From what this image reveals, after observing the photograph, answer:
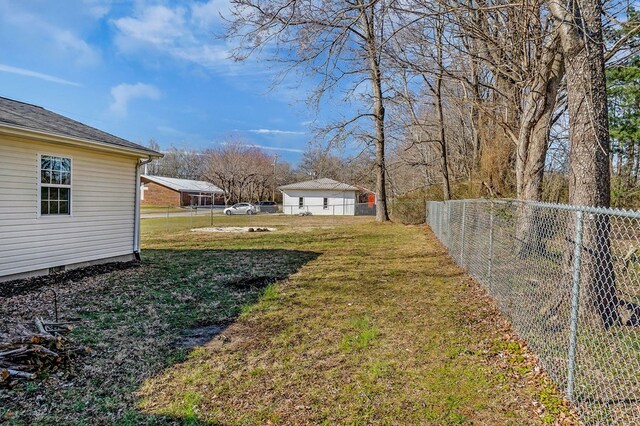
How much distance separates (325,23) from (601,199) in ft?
13.6

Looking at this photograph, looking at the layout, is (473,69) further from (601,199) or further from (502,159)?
(601,199)

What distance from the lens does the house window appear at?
7094mm

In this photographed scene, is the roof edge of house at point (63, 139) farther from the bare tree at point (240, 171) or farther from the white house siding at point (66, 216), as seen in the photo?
the bare tree at point (240, 171)

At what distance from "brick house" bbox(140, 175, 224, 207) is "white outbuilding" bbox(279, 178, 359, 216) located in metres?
12.8

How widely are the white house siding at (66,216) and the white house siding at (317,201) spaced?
98.5ft

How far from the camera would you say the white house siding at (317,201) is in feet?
128

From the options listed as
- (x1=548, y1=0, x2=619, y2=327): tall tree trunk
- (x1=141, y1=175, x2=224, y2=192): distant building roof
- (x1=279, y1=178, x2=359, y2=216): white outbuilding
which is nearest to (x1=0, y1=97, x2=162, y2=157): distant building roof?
(x1=548, y1=0, x2=619, y2=327): tall tree trunk

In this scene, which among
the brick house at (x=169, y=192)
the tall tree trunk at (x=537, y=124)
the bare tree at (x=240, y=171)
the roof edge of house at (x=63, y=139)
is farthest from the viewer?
the bare tree at (x=240, y=171)

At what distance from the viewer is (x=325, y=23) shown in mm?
5449

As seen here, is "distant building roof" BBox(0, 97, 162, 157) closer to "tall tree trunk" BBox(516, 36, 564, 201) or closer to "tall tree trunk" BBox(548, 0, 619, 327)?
"tall tree trunk" BBox(548, 0, 619, 327)

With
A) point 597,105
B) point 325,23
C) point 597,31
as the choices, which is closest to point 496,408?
point 597,105

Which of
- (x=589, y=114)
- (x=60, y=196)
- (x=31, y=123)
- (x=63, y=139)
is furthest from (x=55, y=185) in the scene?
(x=589, y=114)

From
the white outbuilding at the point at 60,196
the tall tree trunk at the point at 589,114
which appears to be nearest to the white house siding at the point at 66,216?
the white outbuilding at the point at 60,196

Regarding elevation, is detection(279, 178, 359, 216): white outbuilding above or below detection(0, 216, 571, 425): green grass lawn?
above
